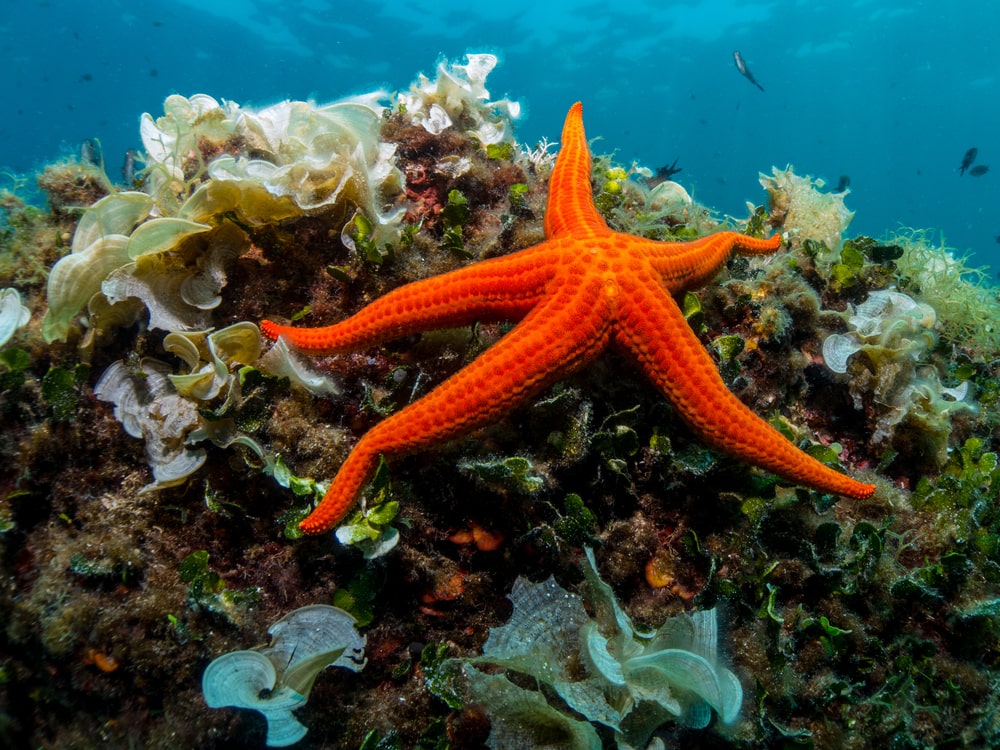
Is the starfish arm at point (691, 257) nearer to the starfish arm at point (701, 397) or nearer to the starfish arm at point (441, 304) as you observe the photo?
the starfish arm at point (701, 397)

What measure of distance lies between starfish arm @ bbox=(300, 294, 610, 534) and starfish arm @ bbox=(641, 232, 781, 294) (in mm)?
1002

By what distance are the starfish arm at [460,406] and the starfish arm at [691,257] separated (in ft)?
3.29

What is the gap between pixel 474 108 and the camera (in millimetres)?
5195

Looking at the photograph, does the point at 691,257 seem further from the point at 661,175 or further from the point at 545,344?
the point at 661,175

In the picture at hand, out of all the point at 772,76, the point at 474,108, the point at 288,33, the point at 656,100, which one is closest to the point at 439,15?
the point at 288,33

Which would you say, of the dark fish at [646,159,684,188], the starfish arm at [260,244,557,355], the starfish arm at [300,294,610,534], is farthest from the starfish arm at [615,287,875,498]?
the dark fish at [646,159,684,188]

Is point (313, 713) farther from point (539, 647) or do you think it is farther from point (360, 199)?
point (360, 199)

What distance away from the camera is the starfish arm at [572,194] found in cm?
348

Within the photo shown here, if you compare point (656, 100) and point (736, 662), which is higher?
point (656, 100)

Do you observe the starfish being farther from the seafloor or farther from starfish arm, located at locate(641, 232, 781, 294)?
the seafloor

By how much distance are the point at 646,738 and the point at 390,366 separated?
2752 mm

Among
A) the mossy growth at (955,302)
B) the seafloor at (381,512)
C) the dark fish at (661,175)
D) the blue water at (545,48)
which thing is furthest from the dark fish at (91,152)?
the blue water at (545,48)

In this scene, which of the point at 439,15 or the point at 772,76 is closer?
the point at 439,15

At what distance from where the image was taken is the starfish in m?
2.75
